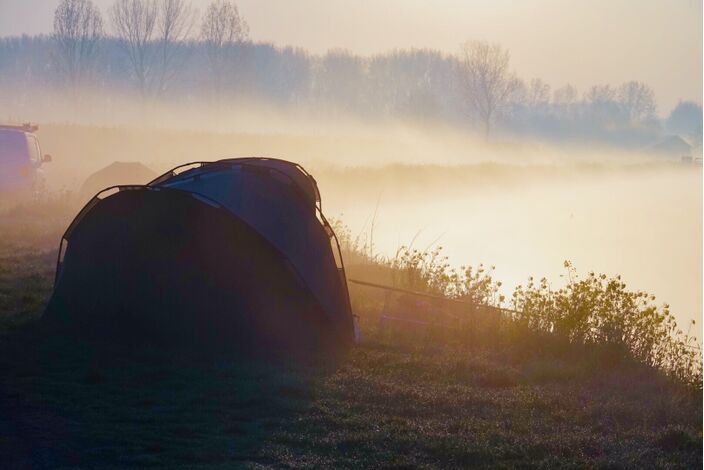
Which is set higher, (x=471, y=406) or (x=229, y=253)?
(x=229, y=253)

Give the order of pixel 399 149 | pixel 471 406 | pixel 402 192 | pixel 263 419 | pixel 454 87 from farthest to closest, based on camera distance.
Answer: pixel 454 87
pixel 399 149
pixel 402 192
pixel 471 406
pixel 263 419

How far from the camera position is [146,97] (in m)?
81.8

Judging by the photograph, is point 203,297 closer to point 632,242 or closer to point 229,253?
point 229,253

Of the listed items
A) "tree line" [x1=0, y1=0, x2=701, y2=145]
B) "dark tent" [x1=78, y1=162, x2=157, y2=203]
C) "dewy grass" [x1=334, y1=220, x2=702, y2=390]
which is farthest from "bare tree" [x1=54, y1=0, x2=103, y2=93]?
"dewy grass" [x1=334, y1=220, x2=702, y2=390]

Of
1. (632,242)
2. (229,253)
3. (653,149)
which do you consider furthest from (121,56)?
(229,253)

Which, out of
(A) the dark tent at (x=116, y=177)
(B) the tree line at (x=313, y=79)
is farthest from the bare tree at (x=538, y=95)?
(A) the dark tent at (x=116, y=177)

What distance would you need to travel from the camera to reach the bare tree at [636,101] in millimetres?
110625

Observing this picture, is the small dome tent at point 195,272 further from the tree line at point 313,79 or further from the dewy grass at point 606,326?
the tree line at point 313,79

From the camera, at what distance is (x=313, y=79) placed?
103 metres

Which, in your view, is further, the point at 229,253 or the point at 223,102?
the point at 223,102

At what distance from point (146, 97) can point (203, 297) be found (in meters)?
73.8

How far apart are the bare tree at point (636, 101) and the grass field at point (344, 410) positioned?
342 ft

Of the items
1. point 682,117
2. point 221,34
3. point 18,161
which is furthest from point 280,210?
point 682,117

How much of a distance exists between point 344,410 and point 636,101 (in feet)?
356
